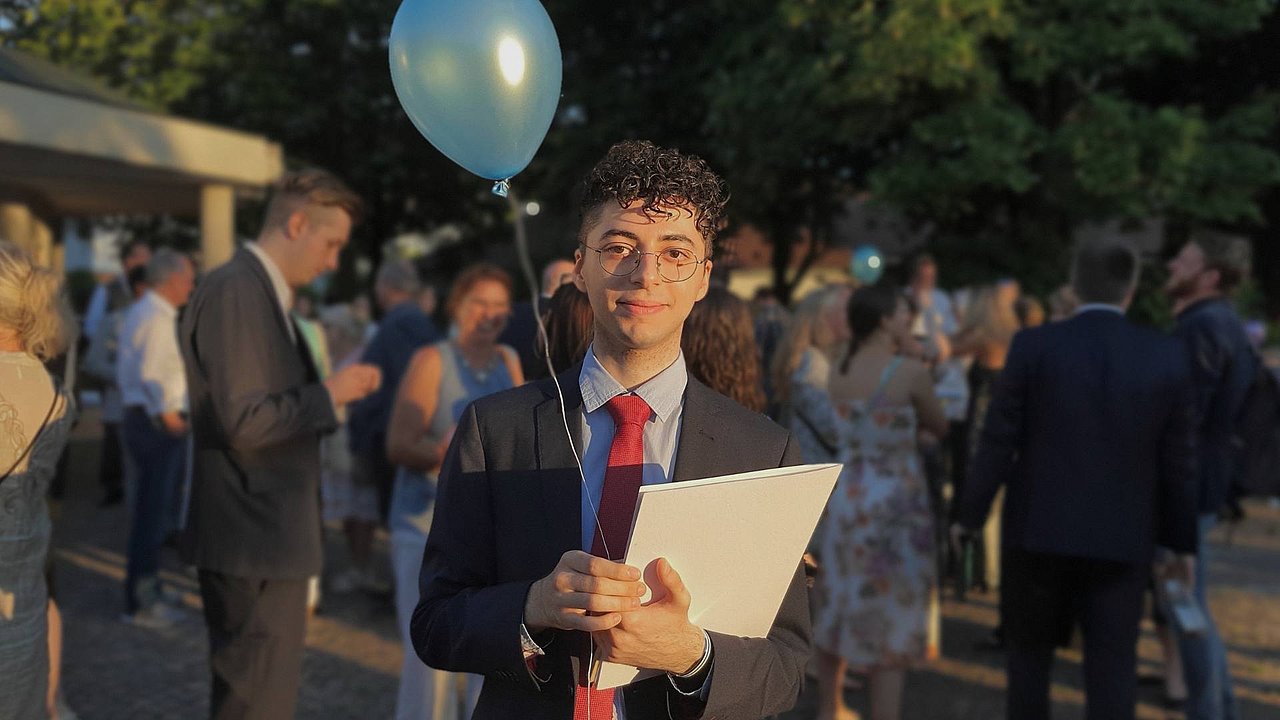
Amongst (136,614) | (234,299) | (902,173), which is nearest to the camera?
(234,299)

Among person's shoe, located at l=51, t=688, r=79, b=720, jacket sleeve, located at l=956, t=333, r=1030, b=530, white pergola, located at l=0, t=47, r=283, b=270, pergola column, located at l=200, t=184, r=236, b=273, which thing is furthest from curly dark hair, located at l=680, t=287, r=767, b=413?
pergola column, located at l=200, t=184, r=236, b=273

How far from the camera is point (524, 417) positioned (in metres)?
2.09

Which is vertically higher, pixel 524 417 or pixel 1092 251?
pixel 1092 251

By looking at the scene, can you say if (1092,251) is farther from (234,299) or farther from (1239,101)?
(1239,101)

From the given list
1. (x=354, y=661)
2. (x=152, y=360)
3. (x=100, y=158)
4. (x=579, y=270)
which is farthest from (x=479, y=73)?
(x=100, y=158)

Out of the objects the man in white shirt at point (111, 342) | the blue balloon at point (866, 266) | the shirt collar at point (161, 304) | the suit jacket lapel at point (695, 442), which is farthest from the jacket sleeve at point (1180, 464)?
the man in white shirt at point (111, 342)

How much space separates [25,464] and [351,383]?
113 centimetres

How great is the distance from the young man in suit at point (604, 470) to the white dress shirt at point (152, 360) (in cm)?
502

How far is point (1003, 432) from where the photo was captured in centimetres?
438

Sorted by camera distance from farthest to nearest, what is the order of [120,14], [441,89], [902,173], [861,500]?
1. [120,14]
2. [902,173]
3. [861,500]
4. [441,89]

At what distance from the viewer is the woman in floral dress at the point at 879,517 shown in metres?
5.09

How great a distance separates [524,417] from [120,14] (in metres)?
17.7

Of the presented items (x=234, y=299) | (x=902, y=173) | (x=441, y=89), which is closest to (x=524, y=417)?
(x=441, y=89)

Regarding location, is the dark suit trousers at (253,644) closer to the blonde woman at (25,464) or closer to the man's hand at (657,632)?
the blonde woman at (25,464)
